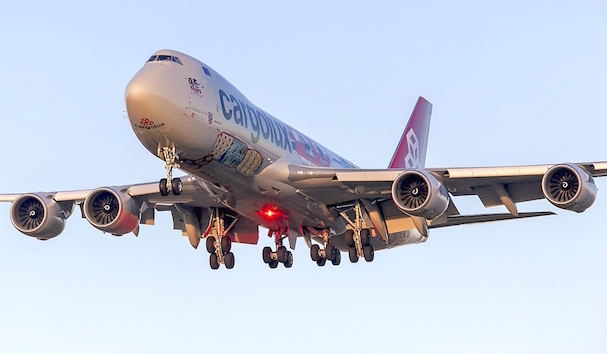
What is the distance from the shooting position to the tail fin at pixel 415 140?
47.8 meters

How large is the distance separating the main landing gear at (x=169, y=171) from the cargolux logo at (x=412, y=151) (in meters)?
18.2

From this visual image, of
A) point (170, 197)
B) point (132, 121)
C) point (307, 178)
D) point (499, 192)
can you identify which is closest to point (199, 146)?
point (132, 121)

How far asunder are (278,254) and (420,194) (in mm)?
7606

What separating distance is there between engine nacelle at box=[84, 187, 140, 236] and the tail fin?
13884mm

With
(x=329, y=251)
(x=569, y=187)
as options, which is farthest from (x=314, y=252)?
(x=569, y=187)

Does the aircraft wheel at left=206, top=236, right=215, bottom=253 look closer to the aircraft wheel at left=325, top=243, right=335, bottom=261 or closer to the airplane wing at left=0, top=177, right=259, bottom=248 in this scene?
the airplane wing at left=0, top=177, right=259, bottom=248

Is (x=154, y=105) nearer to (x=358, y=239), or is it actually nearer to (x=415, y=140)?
(x=358, y=239)

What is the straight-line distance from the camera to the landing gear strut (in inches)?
1475

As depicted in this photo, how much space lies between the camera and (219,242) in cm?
3888

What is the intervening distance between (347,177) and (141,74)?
787 cm

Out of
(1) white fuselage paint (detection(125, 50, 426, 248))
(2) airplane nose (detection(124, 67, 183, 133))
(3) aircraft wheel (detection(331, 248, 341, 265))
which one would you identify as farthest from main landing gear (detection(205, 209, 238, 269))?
(2) airplane nose (detection(124, 67, 183, 133))

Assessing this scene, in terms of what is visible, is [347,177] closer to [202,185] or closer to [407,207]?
[407,207]

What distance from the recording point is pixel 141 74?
3145cm

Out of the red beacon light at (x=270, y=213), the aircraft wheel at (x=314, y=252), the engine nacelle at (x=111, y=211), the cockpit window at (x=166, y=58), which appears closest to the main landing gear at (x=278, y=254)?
the aircraft wheel at (x=314, y=252)
